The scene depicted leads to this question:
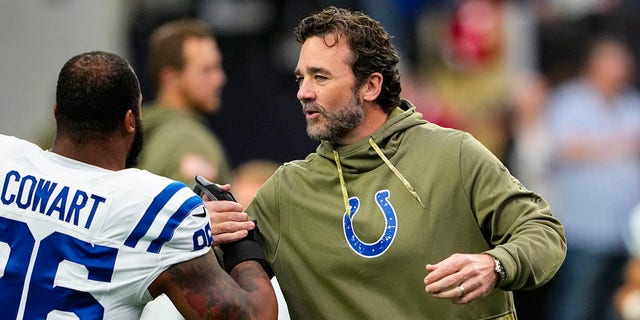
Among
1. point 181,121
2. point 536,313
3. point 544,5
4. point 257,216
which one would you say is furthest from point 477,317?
point 544,5

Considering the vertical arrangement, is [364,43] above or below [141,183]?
above

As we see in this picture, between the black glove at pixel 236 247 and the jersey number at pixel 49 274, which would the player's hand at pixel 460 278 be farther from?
the jersey number at pixel 49 274

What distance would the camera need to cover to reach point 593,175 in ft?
38.4

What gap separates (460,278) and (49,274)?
1.36 meters

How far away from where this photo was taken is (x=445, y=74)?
42.8 ft

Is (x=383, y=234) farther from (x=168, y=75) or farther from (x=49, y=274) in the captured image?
(x=168, y=75)

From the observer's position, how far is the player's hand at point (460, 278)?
489cm

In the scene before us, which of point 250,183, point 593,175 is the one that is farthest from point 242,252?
point 593,175

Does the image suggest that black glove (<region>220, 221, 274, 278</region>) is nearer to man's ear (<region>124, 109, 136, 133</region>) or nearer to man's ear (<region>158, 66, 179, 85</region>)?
man's ear (<region>124, 109, 136, 133</region>)

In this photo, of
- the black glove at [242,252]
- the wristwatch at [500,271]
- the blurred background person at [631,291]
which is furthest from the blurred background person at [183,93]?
the blurred background person at [631,291]

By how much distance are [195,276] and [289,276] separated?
0.67 m

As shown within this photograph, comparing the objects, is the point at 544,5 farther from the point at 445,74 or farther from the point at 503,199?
the point at 503,199

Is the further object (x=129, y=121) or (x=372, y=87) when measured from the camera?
(x=372, y=87)

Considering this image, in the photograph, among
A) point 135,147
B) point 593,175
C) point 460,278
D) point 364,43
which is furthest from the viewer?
point 593,175
